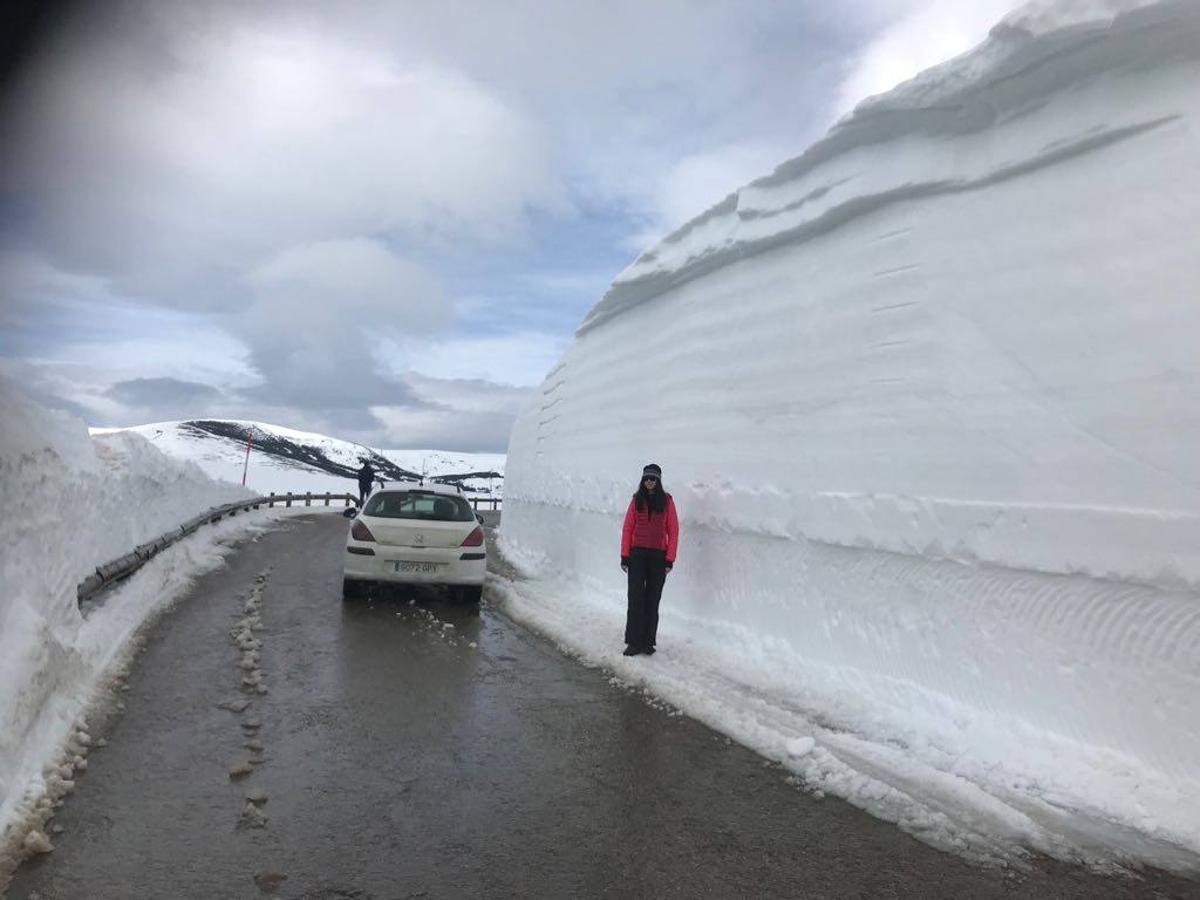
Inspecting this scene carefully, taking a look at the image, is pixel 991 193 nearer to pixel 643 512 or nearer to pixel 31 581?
pixel 643 512

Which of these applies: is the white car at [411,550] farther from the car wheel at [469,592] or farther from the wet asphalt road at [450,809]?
the wet asphalt road at [450,809]

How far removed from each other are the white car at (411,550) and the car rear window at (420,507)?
0.01m

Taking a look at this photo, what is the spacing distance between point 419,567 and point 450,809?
21.2 feet

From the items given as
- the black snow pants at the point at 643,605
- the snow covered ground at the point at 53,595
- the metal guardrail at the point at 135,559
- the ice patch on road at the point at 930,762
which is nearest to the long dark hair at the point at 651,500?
the black snow pants at the point at 643,605

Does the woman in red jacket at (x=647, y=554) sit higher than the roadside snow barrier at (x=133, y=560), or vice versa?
the woman in red jacket at (x=647, y=554)

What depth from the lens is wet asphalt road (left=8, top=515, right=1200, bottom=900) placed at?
348 cm

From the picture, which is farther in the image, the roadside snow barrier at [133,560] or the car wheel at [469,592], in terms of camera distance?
the car wheel at [469,592]

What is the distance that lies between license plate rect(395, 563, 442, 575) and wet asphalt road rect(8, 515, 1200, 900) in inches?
134

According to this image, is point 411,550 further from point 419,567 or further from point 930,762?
point 930,762

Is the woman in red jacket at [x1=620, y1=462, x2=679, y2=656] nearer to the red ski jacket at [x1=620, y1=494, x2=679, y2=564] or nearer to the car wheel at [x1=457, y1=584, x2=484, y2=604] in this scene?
the red ski jacket at [x1=620, y1=494, x2=679, y2=564]

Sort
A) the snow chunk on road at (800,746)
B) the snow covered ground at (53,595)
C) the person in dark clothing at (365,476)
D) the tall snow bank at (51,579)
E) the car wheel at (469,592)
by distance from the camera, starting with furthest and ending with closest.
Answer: the person in dark clothing at (365,476), the car wheel at (469,592), the snow chunk on road at (800,746), the tall snow bank at (51,579), the snow covered ground at (53,595)

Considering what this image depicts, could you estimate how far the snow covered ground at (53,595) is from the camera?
416 cm

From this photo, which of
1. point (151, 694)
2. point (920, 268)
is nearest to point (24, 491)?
point (151, 694)

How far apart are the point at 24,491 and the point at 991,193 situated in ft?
25.4
